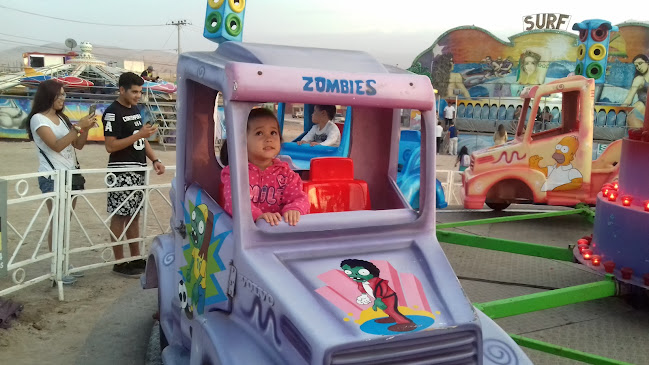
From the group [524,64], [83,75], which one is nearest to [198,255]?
[524,64]

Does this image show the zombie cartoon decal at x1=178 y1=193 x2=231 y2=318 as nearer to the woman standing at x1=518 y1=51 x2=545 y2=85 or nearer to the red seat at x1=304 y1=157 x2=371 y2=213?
the red seat at x1=304 y1=157 x2=371 y2=213

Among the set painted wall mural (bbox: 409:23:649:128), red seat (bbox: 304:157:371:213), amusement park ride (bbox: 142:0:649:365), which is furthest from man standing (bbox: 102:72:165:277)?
painted wall mural (bbox: 409:23:649:128)

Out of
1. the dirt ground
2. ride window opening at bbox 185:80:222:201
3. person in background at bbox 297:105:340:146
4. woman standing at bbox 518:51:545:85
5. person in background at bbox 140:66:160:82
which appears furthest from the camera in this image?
woman standing at bbox 518:51:545:85

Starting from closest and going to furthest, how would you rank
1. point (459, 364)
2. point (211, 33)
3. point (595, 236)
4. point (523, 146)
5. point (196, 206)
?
point (459, 364)
point (196, 206)
point (595, 236)
point (211, 33)
point (523, 146)

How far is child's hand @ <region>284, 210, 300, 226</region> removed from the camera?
234 centimetres

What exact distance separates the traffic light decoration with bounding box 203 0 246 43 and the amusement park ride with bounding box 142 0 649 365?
3278mm

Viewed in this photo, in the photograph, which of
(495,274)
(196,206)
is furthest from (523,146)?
(196,206)

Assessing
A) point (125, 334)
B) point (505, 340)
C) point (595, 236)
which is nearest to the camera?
point (505, 340)

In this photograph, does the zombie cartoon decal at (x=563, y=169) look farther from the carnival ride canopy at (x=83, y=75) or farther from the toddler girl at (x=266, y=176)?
the carnival ride canopy at (x=83, y=75)

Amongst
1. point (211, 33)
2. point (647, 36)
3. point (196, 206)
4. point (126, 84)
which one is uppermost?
point (647, 36)

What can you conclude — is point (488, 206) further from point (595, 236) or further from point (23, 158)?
point (23, 158)

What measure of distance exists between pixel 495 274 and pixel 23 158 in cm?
1393

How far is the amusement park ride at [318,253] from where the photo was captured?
78.4 inches

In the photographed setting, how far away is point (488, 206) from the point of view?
9070mm
